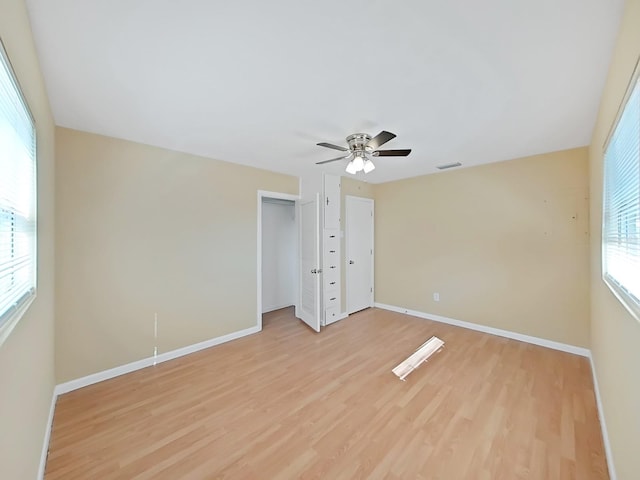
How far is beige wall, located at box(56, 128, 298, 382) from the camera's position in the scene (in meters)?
2.42

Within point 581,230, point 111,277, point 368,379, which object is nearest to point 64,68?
point 111,277

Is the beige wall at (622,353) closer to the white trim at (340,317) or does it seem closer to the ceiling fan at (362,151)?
the ceiling fan at (362,151)

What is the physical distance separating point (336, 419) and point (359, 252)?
3.06 metres

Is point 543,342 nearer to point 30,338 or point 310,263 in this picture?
point 310,263

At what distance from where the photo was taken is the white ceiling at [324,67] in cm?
124

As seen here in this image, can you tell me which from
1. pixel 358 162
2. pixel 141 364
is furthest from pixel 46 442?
pixel 358 162

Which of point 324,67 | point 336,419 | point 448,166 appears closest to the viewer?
point 324,67

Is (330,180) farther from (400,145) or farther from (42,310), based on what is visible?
(42,310)

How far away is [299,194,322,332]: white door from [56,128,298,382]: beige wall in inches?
33.2

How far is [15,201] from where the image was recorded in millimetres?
1214

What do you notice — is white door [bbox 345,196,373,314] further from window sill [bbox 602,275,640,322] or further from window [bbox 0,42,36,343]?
window [bbox 0,42,36,343]

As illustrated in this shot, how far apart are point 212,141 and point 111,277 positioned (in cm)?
171

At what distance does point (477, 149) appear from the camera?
3.09 m

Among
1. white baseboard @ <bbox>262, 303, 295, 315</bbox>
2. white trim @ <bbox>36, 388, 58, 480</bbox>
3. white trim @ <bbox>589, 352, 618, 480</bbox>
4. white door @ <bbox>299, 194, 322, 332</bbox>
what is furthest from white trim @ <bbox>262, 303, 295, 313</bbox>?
white trim @ <bbox>589, 352, 618, 480</bbox>
